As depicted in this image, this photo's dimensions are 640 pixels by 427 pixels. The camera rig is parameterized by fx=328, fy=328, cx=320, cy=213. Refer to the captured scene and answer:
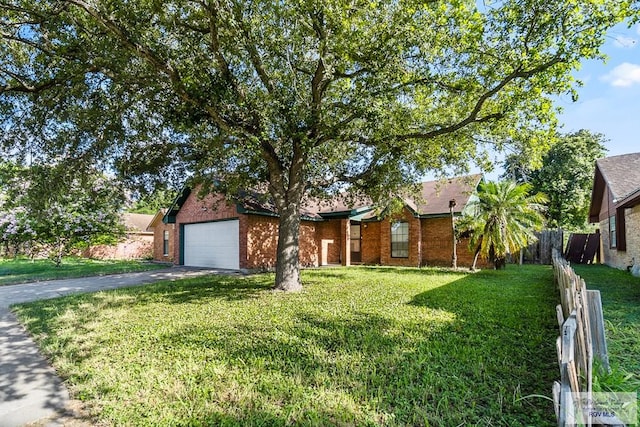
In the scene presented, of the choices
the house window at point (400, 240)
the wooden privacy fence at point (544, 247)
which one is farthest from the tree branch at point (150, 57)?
the wooden privacy fence at point (544, 247)

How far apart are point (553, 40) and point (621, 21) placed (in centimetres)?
98

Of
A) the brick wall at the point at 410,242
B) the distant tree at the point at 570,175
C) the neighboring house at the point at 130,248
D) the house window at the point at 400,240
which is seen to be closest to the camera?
the brick wall at the point at 410,242

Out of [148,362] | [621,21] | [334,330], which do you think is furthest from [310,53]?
[148,362]

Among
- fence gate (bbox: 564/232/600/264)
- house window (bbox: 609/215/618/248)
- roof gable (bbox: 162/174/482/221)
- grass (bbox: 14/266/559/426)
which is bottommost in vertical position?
grass (bbox: 14/266/559/426)

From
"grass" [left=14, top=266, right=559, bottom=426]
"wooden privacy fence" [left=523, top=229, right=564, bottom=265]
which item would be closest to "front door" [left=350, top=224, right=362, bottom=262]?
"wooden privacy fence" [left=523, top=229, right=564, bottom=265]

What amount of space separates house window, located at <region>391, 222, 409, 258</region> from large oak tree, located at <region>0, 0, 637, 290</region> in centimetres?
842

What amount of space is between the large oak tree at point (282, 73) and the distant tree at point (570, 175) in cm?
2153

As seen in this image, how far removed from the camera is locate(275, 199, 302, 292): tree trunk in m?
9.19

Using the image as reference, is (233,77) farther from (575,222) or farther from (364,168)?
(575,222)

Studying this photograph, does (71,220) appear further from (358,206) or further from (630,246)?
(630,246)

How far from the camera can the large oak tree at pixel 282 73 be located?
630 centimetres

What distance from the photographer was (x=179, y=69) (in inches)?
279

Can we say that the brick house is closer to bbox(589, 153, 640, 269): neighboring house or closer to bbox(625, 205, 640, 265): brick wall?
bbox(589, 153, 640, 269): neighboring house

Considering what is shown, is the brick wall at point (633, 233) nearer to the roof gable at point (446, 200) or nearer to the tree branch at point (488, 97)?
the roof gable at point (446, 200)
